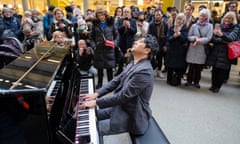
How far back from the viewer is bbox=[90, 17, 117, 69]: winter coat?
3.33 meters

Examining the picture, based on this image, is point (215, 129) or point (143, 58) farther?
point (215, 129)

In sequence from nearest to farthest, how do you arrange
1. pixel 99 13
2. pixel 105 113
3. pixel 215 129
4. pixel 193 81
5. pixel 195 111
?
pixel 105 113 < pixel 215 129 < pixel 195 111 < pixel 99 13 < pixel 193 81

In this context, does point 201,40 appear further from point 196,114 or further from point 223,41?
point 196,114

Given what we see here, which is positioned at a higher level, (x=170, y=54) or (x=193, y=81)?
(x=170, y=54)

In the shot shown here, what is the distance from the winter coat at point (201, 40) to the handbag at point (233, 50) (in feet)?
1.14

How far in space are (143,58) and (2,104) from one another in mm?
1087

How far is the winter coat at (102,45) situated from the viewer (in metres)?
3.33

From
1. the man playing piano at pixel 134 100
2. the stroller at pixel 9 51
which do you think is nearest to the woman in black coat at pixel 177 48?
the man playing piano at pixel 134 100

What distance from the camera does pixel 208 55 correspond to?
3457mm

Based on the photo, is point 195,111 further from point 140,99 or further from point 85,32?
point 85,32

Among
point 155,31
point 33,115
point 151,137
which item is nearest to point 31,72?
point 33,115

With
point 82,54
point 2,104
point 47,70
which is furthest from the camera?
point 82,54

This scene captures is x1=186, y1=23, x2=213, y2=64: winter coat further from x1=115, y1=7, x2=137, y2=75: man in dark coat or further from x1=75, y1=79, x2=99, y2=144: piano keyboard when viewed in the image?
x1=75, y1=79, x2=99, y2=144: piano keyboard

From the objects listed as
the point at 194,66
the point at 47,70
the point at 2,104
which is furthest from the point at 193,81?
the point at 2,104
